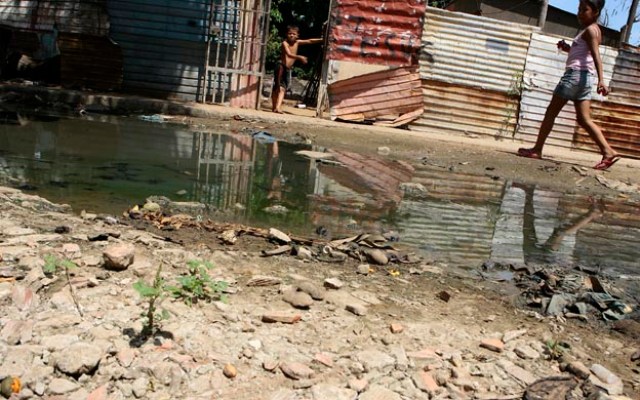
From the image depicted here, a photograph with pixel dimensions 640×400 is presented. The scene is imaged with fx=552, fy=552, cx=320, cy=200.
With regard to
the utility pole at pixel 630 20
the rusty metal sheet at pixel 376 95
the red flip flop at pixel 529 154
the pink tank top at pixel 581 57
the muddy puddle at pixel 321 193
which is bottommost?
the muddy puddle at pixel 321 193

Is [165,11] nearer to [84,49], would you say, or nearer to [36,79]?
[84,49]

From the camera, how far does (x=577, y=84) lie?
6.76 meters

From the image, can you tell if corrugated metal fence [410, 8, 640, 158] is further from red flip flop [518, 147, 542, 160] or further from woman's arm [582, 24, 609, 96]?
woman's arm [582, 24, 609, 96]

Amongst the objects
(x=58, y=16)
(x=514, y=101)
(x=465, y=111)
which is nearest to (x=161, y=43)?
(x=58, y=16)

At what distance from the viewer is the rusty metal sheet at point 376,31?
10031 millimetres

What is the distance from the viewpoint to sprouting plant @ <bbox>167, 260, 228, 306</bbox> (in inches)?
94.5

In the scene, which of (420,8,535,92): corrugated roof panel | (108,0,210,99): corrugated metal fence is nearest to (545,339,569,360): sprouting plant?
(420,8,535,92): corrugated roof panel

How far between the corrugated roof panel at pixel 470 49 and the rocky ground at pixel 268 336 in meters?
8.03

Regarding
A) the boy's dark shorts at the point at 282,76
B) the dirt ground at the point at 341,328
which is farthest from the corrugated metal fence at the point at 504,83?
the dirt ground at the point at 341,328

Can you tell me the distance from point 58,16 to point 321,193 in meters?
8.99

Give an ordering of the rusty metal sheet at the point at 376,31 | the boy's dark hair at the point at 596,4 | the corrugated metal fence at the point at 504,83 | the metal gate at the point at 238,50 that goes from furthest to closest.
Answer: the metal gate at the point at 238,50, the corrugated metal fence at the point at 504,83, the rusty metal sheet at the point at 376,31, the boy's dark hair at the point at 596,4

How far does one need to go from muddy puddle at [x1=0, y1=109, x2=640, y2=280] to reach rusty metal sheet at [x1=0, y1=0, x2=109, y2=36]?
4.27 metres

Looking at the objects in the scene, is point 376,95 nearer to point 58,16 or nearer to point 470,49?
point 470,49

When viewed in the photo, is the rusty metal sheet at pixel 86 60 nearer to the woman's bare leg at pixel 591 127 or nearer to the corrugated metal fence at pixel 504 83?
the corrugated metal fence at pixel 504 83
